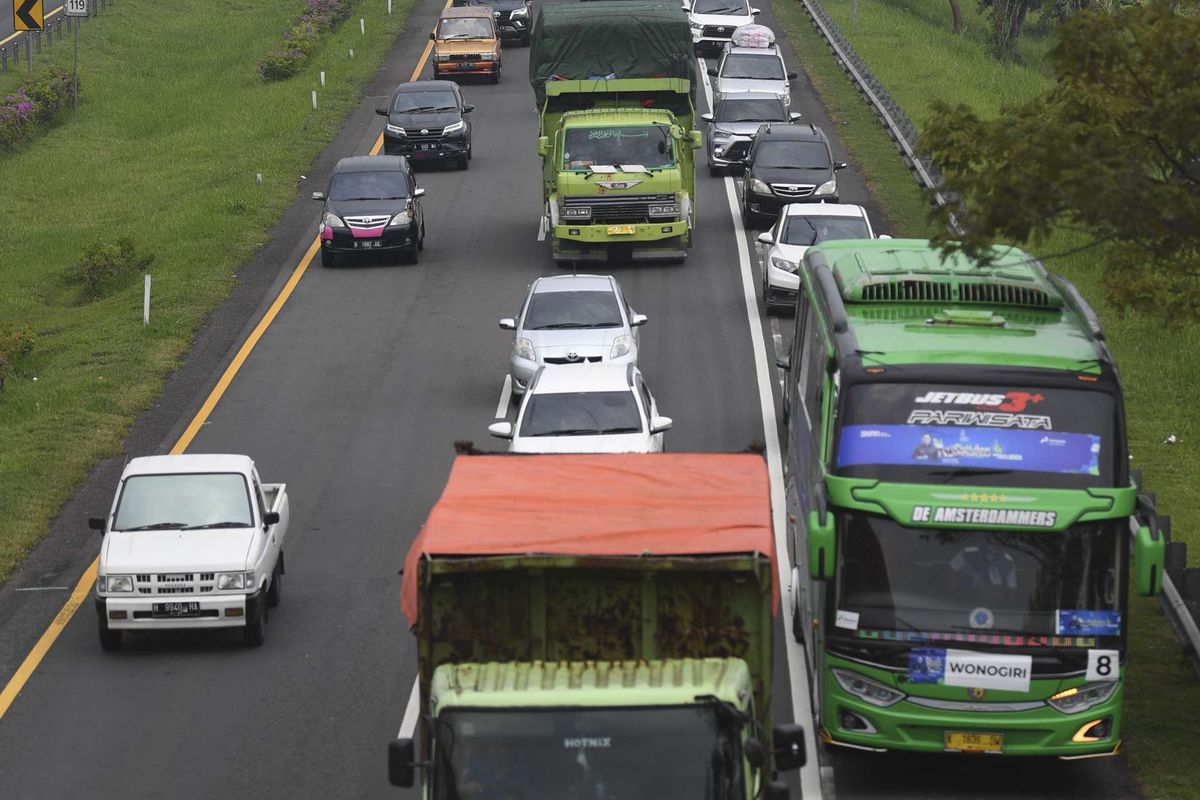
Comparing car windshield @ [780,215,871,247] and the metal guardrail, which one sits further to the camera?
car windshield @ [780,215,871,247]

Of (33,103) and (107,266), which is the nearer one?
(107,266)

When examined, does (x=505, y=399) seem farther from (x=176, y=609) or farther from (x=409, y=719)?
(x=409, y=719)

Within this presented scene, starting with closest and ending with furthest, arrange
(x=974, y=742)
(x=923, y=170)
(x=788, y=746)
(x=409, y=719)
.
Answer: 1. (x=788, y=746)
2. (x=974, y=742)
3. (x=409, y=719)
4. (x=923, y=170)

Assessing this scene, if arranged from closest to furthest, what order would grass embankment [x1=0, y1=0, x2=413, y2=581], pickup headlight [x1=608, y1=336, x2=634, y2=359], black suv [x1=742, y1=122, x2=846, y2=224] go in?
pickup headlight [x1=608, y1=336, x2=634, y2=359]
grass embankment [x1=0, y1=0, x2=413, y2=581]
black suv [x1=742, y1=122, x2=846, y2=224]

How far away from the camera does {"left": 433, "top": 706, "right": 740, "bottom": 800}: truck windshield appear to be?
29.7 ft

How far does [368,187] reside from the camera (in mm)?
34781

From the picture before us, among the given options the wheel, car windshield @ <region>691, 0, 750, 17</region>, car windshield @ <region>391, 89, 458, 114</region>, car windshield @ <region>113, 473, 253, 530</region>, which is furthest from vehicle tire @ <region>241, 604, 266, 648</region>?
car windshield @ <region>691, 0, 750, 17</region>

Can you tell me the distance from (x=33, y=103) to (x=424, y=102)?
14361mm

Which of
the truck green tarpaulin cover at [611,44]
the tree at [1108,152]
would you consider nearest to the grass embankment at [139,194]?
the truck green tarpaulin cover at [611,44]

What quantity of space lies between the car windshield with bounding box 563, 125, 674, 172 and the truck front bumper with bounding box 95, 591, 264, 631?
17333 millimetres

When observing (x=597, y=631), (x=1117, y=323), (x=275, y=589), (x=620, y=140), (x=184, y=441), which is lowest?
(x=1117, y=323)

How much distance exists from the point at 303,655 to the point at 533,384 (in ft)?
19.0

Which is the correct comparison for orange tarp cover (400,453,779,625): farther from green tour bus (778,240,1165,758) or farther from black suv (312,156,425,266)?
black suv (312,156,425,266)

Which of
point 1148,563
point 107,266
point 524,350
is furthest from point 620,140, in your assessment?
point 1148,563
